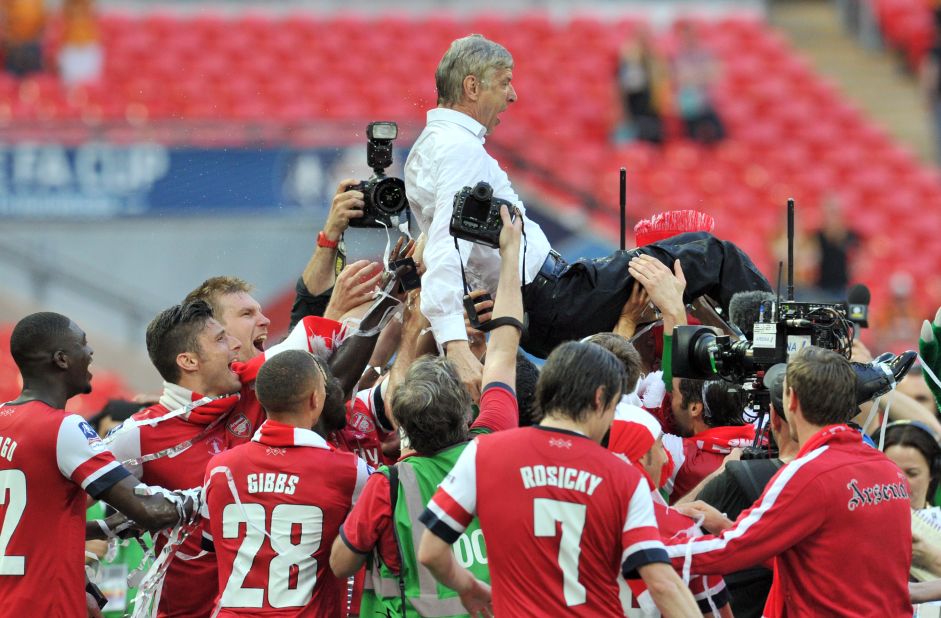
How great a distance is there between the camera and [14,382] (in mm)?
10891

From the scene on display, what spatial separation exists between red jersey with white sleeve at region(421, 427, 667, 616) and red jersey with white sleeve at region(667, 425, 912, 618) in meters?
0.27

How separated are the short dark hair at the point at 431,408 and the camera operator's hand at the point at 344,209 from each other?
49.9 inches

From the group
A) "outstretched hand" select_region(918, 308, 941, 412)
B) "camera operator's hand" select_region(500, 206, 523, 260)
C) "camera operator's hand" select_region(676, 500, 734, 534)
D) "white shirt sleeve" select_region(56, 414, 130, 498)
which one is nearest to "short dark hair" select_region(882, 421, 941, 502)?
"outstretched hand" select_region(918, 308, 941, 412)

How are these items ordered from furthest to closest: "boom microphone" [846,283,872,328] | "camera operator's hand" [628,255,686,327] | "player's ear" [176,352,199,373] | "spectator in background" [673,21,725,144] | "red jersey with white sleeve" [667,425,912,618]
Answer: "spectator in background" [673,21,725,144]
"boom microphone" [846,283,872,328]
"camera operator's hand" [628,255,686,327]
"player's ear" [176,352,199,373]
"red jersey with white sleeve" [667,425,912,618]

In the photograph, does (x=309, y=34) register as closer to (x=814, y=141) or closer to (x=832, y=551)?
(x=814, y=141)

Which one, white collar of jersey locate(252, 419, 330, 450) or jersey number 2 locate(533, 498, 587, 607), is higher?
white collar of jersey locate(252, 419, 330, 450)

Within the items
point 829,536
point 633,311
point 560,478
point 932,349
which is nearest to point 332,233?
point 633,311

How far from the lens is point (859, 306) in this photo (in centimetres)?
633

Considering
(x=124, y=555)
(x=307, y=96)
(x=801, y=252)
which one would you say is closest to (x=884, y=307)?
(x=801, y=252)

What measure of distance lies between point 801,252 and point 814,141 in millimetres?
4078

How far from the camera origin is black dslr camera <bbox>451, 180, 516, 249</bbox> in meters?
4.49

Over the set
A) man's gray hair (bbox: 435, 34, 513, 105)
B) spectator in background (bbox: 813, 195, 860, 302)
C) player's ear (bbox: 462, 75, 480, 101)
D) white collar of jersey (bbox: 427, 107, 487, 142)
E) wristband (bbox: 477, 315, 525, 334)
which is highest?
man's gray hair (bbox: 435, 34, 513, 105)

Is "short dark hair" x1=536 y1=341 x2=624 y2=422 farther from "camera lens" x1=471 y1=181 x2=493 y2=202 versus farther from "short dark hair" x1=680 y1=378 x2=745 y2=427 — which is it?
"short dark hair" x1=680 y1=378 x2=745 y2=427

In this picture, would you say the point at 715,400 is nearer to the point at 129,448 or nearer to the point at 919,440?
the point at 919,440
